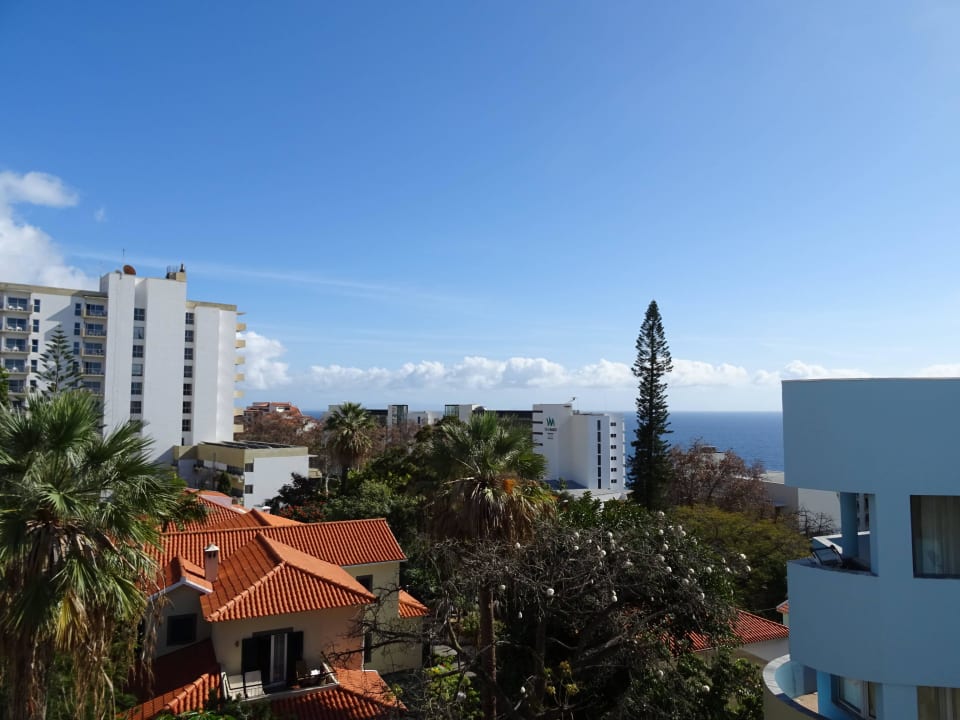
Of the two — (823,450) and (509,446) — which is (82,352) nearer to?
(509,446)

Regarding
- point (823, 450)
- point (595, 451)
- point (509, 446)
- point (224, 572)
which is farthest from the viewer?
point (595, 451)

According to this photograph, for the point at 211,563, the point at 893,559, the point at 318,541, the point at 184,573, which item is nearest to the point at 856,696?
the point at 893,559

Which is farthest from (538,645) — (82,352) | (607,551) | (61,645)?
(82,352)

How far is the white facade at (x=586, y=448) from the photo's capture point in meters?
90.5

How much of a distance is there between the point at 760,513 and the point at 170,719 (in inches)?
1643

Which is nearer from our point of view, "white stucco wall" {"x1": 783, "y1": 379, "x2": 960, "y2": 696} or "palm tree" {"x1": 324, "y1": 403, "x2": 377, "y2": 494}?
"white stucco wall" {"x1": 783, "y1": 379, "x2": 960, "y2": 696}

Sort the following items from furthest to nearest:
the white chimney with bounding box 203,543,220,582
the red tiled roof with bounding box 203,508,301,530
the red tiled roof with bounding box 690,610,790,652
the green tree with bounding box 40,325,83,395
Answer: the green tree with bounding box 40,325,83,395, the red tiled roof with bounding box 203,508,301,530, the red tiled roof with bounding box 690,610,790,652, the white chimney with bounding box 203,543,220,582

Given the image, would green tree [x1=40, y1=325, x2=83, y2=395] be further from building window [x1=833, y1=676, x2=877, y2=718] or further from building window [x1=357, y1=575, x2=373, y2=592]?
building window [x1=833, y1=676, x2=877, y2=718]

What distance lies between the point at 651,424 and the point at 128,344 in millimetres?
51268

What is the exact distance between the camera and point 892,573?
8.26m

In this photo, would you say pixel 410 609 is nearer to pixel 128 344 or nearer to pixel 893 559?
pixel 893 559

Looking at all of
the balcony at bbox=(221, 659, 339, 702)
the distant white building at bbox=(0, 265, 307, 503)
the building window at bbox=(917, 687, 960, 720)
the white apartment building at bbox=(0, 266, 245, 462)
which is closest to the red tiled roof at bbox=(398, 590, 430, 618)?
the balcony at bbox=(221, 659, 339, 702)

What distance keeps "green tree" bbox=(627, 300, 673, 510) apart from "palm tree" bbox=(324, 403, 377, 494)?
16153 millimetres

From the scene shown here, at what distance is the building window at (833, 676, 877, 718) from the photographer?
8.73 meters
